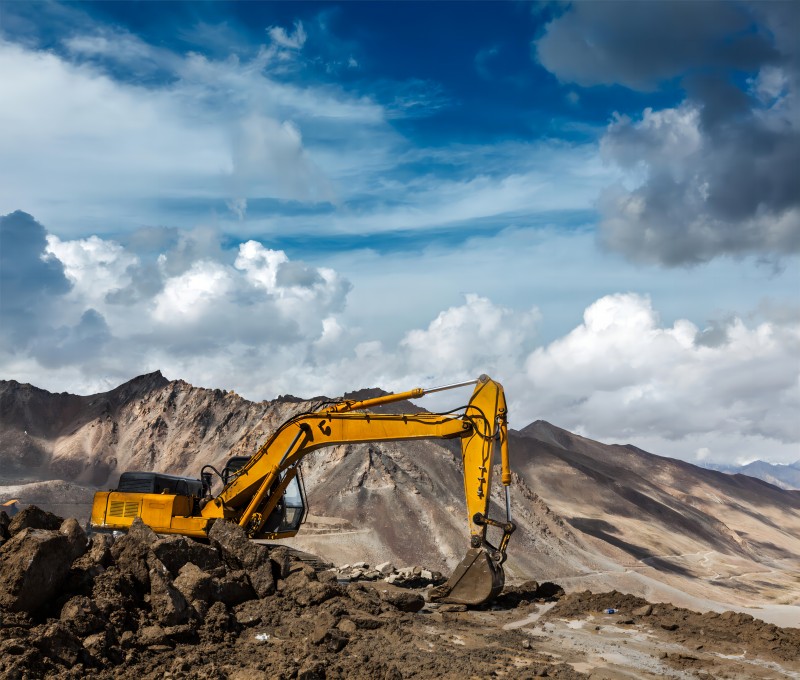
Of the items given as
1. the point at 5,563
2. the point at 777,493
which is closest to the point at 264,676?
the point at 5,563

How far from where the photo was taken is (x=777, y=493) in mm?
125562

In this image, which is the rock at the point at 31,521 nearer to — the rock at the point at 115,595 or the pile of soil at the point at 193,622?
the pile of soil at the point at 193,622

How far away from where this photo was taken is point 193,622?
11328 mm

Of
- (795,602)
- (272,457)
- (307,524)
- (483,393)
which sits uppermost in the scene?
(483,393)

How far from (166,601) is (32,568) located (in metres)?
1.94

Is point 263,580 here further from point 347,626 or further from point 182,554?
point 347,626

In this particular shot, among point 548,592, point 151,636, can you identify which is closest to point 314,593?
point 151,636

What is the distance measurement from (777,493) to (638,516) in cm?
6742

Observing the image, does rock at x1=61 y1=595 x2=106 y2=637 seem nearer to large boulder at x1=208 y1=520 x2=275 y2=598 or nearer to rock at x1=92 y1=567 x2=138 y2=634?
rock at x1=92 y1=567 x2=138 y2=634

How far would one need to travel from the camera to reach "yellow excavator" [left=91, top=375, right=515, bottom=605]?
14.9 metres

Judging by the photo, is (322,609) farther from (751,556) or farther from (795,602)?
(751,556)

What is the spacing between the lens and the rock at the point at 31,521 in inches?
495

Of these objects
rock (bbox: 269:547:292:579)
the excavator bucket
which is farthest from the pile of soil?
the excavator bucket

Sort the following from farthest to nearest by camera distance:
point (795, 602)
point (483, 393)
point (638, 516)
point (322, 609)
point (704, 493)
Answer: point (704, 493), point (638, 516), point (795, 602), point (483, 393), point (322, 609)
